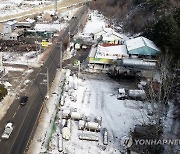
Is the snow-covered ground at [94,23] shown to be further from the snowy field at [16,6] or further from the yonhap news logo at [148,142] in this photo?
the yonhap news logo at [148,142]

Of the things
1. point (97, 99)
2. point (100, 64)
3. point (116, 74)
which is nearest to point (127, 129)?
point (97, 99)

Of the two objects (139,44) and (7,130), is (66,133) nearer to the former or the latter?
(7,130)

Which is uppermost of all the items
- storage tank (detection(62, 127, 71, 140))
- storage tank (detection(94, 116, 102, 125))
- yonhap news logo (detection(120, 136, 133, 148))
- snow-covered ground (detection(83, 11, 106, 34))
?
snow-covered ground (detection(83, 11, 106, 34))

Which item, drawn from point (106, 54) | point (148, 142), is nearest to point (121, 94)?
point (106, 54)

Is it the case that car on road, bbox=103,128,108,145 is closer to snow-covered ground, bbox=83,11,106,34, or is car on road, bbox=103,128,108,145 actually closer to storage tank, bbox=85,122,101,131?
storage tank, bbox=85,122,101,131

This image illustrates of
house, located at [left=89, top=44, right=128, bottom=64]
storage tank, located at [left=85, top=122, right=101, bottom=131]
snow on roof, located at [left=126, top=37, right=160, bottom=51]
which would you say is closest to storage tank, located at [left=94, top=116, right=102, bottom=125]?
storage tank, located at [left=85, top=122, right=101, bottom=131]

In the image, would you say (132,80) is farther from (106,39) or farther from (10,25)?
(10,25)

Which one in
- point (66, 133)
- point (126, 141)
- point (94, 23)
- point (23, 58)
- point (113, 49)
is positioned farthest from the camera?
point (94, 23)
